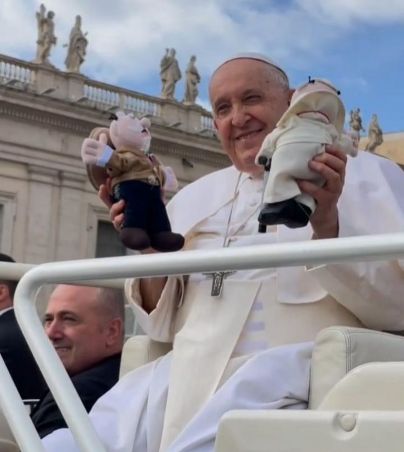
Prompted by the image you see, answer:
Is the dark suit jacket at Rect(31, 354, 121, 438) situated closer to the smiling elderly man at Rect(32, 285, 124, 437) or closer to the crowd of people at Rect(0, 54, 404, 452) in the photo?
the smiling elderly man at Rect(32, 285, 124, 437)

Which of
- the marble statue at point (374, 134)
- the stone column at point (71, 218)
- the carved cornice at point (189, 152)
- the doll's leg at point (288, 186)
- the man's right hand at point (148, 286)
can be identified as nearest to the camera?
the doll's leg at point (288, 186)

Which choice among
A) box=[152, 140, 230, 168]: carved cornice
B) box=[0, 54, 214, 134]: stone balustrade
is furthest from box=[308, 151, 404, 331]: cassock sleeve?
box=[152, 140, 230, 168]: carved cornice

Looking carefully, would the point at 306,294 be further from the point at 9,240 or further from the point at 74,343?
the point at 9,240

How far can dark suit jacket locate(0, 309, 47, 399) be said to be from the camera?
3283 mm

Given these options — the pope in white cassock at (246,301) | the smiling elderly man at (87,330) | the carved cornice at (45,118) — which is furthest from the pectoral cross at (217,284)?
the carved cornice at (45,118)

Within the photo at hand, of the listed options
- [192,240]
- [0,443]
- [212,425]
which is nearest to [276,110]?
[192,240]

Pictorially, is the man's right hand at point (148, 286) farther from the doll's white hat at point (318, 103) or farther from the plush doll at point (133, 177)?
the doll's white hat at point (318, 103)

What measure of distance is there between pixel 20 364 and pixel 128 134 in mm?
1371

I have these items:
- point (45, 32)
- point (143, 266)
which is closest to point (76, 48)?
point (45, 32)

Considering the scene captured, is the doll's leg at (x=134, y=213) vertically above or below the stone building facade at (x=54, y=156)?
below

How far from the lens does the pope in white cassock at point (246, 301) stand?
188 centimetres

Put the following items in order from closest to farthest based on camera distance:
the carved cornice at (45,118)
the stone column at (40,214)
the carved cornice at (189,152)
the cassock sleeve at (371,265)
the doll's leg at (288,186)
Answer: the doll's leg at (288,186) < the cassock sleeve at (371,265) < the carved cornice at (45,118) < the stone column at (40,214) < the carved cornice at (189,152)

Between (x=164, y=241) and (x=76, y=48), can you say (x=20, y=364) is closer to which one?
(x=164, y=241)

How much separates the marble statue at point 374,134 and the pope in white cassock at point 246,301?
79.4 ft
